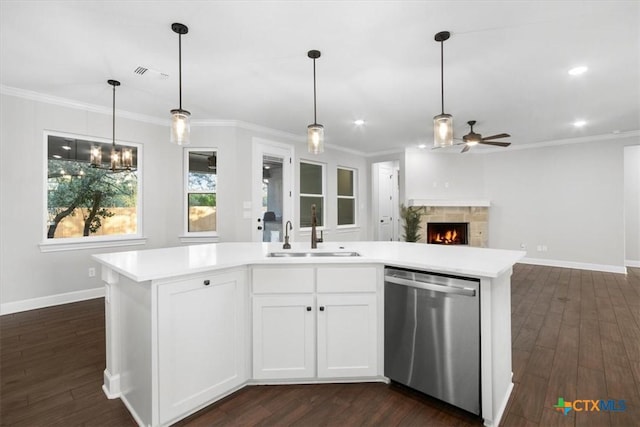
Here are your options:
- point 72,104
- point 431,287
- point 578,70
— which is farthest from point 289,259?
point 72,104

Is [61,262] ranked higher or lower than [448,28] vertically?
lower

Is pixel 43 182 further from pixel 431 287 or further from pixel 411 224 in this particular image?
pixel 411 224

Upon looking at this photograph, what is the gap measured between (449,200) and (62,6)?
6785 millimetres

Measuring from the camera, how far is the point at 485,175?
6.85 meters

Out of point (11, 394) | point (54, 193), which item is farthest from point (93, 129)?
point (11, 394)

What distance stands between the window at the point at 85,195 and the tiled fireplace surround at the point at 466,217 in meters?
5.45

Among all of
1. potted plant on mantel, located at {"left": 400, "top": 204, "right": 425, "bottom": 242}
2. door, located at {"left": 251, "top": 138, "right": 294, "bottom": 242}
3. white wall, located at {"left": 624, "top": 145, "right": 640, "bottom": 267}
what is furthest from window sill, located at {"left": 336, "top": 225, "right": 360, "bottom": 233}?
white wall, located at {"left": 624, "top": 145, "right": 640, "bottom": 267}

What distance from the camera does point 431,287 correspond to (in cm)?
182

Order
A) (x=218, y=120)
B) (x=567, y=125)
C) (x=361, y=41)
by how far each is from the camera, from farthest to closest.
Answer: (x=567, y=125) < (x=218, y=120) < (x=361, y=41)

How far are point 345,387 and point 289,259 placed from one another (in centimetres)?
98

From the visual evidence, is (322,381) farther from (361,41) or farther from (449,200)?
(449,200)

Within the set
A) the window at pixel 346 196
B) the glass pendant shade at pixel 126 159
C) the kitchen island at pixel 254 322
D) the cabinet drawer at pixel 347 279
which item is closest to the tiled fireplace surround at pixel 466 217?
the window at pixel 346 196

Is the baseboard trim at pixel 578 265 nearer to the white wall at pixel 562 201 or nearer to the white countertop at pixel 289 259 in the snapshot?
the white wall at pixel 562 201

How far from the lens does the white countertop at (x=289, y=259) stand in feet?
5.47
